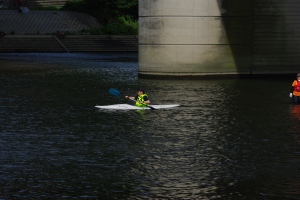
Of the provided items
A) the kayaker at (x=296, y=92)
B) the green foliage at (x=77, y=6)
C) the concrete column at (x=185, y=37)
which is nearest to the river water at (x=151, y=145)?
the kayaker at (x=296, y=92)

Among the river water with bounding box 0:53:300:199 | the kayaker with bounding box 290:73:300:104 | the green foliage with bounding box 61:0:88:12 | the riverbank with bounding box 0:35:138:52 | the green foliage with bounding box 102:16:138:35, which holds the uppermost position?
the green foliage with bounding box 61:0:88:12

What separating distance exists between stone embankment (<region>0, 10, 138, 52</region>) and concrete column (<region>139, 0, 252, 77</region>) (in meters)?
34.6

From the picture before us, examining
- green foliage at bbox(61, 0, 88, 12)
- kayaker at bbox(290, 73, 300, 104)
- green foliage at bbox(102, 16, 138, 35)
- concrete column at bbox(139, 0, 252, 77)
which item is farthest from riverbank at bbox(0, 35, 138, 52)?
kayaker at bbox(290, 73, 300, 104)

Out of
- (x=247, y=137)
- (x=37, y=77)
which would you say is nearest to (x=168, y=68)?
(x=37, y=77)

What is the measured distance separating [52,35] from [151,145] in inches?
2375

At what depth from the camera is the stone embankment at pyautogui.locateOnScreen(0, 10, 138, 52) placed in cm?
7412

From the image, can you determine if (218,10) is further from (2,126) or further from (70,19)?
(70,19)

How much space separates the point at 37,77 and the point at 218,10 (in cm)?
1049

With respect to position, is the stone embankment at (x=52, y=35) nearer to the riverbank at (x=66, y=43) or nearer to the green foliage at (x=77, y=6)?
the riverbank at (x=66, y=43)

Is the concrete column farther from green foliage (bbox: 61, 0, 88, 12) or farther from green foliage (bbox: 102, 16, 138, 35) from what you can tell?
green foliage (bbox: 61, 0, 88, 12)

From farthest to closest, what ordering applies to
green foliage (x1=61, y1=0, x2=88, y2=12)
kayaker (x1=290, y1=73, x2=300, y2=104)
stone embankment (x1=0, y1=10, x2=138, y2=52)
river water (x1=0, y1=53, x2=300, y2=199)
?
green foliage (x1=61, y1=0, x2=88, y2=12) → stone embankment (x1=0, y1=10, x2=138, y2=52) → kayaker (x1=290, y1=73, x2=300, y2=104) → river water (x1=0, y1=53, x2=300, y2=199)

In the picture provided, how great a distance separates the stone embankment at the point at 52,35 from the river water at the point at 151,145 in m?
41.4

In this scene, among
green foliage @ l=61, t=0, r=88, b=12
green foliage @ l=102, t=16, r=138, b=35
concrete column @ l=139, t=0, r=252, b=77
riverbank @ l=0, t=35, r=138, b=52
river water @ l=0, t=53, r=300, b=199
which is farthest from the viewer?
green foliage @ l=61, t=0, r=88, b=12

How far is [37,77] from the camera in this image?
1608 inches
